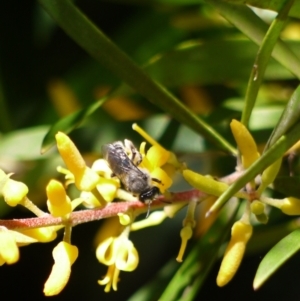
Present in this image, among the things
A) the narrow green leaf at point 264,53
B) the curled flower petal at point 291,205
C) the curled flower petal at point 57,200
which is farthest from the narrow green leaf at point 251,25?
the curled flower petal at point 57,200

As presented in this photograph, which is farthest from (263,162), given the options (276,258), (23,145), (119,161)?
(23,145)

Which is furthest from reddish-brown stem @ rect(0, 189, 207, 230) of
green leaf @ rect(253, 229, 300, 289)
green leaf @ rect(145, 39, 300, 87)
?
green leaf @ rect(145, 39, 300, 87)

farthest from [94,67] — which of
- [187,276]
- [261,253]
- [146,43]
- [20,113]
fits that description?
[187,276]

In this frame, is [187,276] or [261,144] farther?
[261,144]

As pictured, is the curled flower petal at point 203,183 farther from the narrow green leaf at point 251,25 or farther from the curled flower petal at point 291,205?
the narrow green leaf at point 251,25

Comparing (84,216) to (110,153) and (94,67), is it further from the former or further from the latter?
(94,67)

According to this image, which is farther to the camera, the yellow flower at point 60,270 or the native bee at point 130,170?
the native bee at point 130,170

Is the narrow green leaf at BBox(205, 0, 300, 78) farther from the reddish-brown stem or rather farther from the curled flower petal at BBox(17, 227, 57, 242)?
the curled flower petal at BBox(17, 227, 57, 242)
